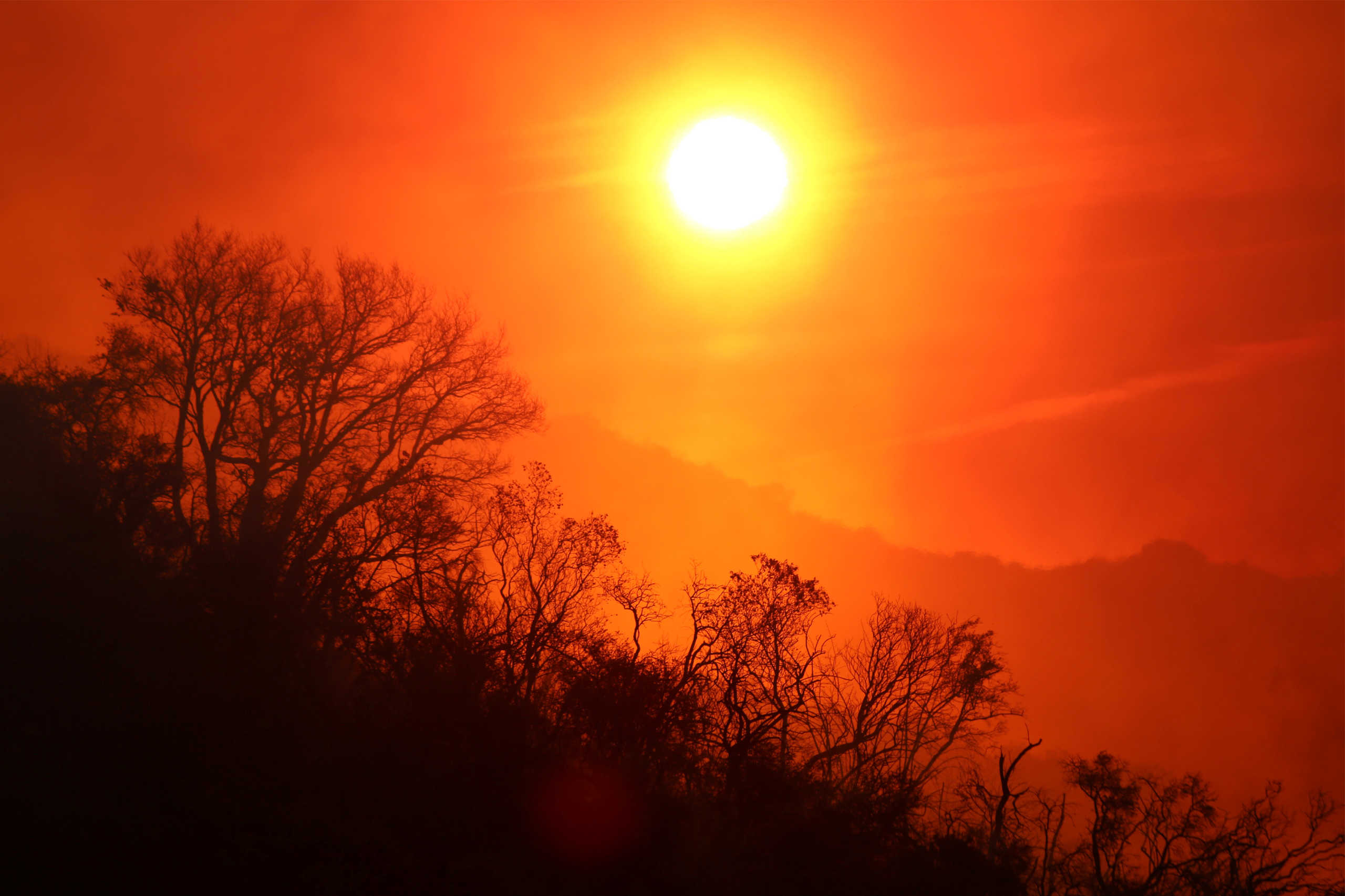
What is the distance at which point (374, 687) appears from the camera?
796 inches

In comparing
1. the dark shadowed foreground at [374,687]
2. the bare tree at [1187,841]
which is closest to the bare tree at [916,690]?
the dark shadowed foreground at [374,687]

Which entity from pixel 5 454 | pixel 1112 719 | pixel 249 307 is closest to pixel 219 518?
pixel 5 454

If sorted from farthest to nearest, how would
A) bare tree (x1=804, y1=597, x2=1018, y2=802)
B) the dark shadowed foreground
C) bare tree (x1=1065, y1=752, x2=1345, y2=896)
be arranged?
bare tree (x1=1065, y1=752, x2=1345, y2=896)
bare tree (x1=804, y1=597, x2=1018, y2=802)
the dark shadowed foreground

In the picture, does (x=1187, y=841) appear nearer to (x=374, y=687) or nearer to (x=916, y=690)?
(x=916, y=690)

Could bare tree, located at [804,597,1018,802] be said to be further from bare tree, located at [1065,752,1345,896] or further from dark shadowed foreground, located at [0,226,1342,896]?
bare tree, located at [1065,752,1345,896]

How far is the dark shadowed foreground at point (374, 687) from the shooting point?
16.4 m

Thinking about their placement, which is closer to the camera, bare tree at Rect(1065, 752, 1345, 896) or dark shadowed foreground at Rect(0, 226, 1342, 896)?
dark shadowed foreground at Rect(0, 226, 1342, 896)

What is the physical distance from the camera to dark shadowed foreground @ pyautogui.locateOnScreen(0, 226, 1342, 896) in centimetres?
1644

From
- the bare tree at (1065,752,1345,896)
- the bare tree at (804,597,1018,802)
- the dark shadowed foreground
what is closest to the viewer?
the dark shadowed foreground

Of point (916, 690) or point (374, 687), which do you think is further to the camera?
point (916, 690)

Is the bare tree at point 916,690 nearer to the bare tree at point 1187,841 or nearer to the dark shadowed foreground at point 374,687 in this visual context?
the dark shadowed foreground at point 374,687

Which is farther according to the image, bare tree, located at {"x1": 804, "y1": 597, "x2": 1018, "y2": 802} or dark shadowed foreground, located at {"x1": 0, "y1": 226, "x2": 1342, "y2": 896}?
bare tree, located at {"x1": 804, "y1": 597, "x2": 1018, "y2": 802}

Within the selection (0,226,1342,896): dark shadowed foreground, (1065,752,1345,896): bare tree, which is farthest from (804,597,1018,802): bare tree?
(1065,752,1345,896): bare tree

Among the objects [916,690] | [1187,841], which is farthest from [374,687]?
[1187,841]
